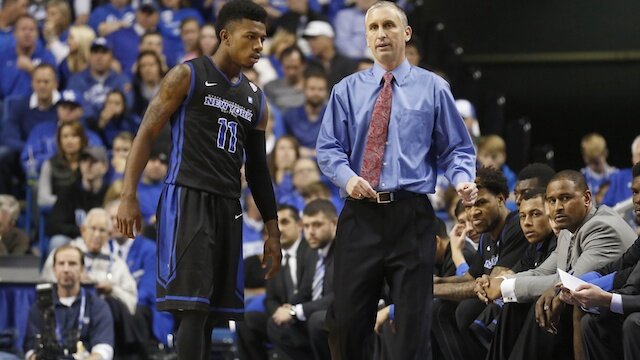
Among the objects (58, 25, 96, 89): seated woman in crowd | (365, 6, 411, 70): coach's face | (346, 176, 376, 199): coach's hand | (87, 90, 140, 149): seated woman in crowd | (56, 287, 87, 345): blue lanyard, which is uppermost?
(58, 25, 96, 89): seated woman in crowd

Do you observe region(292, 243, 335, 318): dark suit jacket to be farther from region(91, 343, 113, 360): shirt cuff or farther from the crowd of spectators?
region(91, 343, 113, 360): shirt cuff

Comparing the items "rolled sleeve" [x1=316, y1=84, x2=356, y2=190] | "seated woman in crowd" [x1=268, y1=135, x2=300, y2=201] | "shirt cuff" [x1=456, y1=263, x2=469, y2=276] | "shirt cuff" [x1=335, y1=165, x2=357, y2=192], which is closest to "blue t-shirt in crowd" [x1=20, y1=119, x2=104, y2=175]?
"seated woman in crowd" [x1=268, y1=135, x2=300, y2=201]

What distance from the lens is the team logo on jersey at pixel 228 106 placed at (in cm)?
553

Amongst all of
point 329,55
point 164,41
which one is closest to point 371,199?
point 329,55

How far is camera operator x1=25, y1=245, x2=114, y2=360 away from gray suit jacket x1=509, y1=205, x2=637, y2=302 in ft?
12.7

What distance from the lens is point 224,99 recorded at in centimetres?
558

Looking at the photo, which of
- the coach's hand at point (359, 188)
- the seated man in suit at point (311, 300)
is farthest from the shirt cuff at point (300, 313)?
the coach's hand at point (359, 188)

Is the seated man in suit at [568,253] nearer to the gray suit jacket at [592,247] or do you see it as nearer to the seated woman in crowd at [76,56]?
the gray suit jacket at [592,247]

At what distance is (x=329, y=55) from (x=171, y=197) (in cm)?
765

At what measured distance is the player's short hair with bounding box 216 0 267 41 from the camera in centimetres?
561

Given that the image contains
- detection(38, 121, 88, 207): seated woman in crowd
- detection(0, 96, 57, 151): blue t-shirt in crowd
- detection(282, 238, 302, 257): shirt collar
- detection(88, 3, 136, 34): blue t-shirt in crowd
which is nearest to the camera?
detection(282, 238, 302, 257): shirt collar

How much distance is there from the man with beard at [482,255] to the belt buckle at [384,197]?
1.56 m

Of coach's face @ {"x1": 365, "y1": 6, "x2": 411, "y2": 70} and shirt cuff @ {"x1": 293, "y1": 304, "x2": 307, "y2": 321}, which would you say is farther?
shirt cuff @ {"x1": 293, "y1": 304, "x2": 307, "y2": 321}

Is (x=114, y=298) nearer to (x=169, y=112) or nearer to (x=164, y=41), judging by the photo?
(x=169, y=112)
